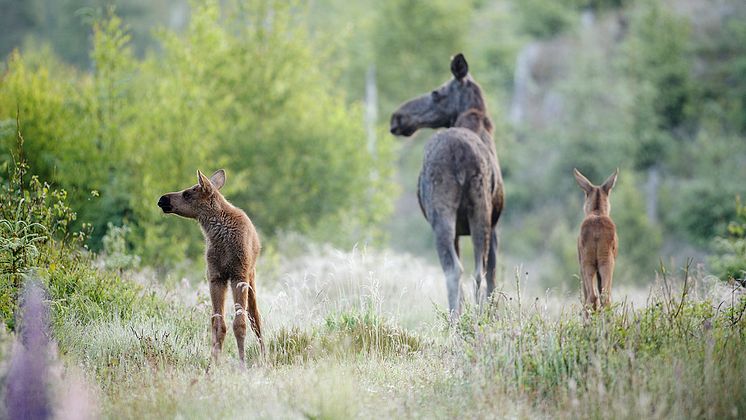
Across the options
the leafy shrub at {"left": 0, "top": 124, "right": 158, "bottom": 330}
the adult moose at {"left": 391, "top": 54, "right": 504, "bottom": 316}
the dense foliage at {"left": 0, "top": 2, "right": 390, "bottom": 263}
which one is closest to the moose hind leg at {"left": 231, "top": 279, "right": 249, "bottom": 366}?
the leafy shrub at {"left": 0, "top": 124, "right": 158, "bottom": 330}

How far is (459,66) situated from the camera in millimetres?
10055

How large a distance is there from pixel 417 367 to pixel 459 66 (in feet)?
14.6

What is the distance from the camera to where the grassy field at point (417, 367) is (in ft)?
17.7

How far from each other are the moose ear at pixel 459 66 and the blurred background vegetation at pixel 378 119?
3.32 meters

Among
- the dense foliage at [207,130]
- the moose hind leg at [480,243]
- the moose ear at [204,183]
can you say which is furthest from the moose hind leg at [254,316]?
the dense foliage at [207,130]

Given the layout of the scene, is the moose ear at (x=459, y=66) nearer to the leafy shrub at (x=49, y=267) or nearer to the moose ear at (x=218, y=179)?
the moose ear at (x=218, y=179)

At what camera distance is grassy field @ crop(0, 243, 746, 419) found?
5410 millimetres

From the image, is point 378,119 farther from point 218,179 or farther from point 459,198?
point 218,179

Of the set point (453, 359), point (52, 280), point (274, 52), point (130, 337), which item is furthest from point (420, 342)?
point (274, 52)

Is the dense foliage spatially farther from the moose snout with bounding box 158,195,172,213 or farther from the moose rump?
the moose snout with bounding box 158,195,172,213

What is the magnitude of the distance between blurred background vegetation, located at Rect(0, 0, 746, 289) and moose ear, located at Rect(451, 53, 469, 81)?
10.9ft

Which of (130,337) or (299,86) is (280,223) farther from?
(130,337)

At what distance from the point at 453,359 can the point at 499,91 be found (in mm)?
39223

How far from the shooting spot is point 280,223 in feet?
74.4
